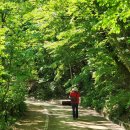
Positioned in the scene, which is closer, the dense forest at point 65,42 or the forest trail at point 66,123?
the dense forest at point 65,42

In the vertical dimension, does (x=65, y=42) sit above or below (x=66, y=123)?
above

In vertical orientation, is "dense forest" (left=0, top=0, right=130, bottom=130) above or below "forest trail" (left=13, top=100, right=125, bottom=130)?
above

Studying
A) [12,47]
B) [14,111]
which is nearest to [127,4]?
[12,47]

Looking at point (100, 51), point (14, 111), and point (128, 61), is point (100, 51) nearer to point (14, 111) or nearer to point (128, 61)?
point (128, 61)

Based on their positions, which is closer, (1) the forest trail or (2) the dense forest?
(2) the dense forest

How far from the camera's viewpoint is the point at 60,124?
19953mm

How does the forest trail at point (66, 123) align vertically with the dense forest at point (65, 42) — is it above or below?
below

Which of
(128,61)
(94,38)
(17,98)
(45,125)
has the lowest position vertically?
(45,125)

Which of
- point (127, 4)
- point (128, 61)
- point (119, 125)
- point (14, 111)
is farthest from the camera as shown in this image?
point (14, 111)

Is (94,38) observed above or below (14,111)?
above

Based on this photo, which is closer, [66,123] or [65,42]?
[66,123]

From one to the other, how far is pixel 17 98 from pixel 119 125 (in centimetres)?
618

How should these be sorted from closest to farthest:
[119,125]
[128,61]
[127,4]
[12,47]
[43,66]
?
[127,4]
[128,61]
[12,47]
[119,125]
[43,66]

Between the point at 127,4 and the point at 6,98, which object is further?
the point at 6,98
